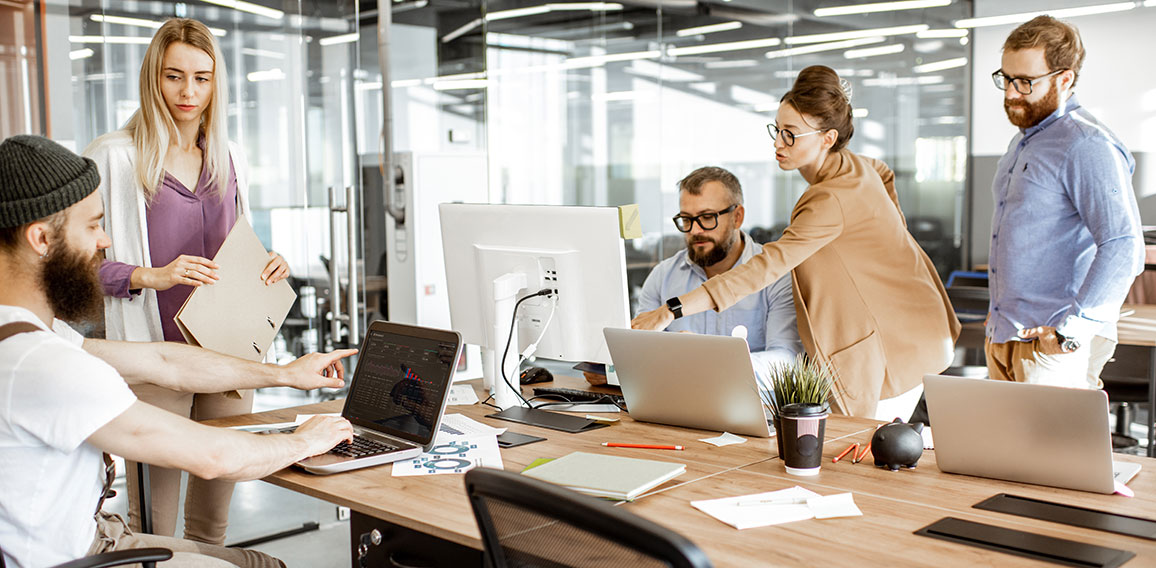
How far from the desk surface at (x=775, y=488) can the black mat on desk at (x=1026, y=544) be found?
24mm

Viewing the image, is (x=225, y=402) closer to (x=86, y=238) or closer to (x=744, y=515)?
(x=86, y=238)

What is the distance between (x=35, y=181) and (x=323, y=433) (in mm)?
723

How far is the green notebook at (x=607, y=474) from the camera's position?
5.86ft

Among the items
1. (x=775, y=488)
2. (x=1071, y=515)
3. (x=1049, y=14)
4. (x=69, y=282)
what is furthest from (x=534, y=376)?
(x=1049, y=14)

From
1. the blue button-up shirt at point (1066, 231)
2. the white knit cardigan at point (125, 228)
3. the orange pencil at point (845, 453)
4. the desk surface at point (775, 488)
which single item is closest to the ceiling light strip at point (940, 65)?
the blue button-up shirt at point (1066, 231)

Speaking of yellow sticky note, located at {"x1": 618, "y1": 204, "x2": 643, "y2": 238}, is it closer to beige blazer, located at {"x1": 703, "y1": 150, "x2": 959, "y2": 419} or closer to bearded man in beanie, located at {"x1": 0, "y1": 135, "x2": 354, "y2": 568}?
beige blazer, located at {"x1": 703, "y1": 150, "x2": 959, "y2": 419}

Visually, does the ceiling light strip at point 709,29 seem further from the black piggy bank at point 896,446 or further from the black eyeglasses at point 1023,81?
the black piggy bank at point 896,446

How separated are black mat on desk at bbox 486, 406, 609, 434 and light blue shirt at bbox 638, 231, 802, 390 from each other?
617 mm

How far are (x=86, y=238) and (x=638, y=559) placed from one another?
122 centimetres

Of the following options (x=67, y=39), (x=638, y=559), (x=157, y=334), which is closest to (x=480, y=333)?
(x=157, y=334)

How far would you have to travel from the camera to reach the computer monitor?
245cm

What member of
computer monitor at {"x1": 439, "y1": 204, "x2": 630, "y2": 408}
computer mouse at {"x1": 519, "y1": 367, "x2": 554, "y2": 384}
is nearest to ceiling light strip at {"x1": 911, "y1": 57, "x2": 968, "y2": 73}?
computer mouse at {"x1": 519, "y1": 367, "x2": 554, "y2": 384}

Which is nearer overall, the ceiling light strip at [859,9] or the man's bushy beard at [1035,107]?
the man's bushy beard at [1035,107]

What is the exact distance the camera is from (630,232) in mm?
2402
